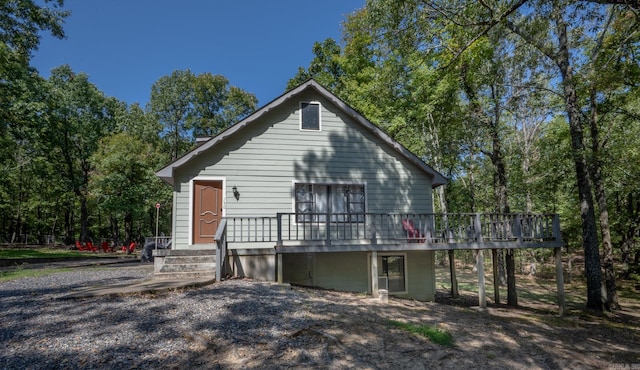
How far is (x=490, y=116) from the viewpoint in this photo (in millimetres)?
14508

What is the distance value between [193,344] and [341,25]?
21.0m

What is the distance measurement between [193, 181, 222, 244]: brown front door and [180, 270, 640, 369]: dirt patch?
4.78 metres

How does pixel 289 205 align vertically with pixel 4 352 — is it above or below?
above

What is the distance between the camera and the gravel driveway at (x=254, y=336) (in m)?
4.45

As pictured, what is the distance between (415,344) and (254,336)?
98.8 inches

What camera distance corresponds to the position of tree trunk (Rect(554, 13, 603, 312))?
1124 centimetres

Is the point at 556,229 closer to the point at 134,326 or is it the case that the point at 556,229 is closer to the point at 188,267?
the point at 188,267

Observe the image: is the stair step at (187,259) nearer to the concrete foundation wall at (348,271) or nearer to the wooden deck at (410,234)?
the wooden deck at (410,234)

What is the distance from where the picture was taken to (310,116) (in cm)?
1223

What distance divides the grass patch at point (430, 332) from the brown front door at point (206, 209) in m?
6.71

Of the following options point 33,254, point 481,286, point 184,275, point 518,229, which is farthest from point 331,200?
point 33,254

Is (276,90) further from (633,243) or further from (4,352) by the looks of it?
(4,352)

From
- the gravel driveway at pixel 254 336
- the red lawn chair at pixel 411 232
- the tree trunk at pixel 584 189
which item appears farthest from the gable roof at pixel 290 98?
the gravel driveway at pixel 254 336

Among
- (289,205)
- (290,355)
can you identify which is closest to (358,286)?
(289,205)
